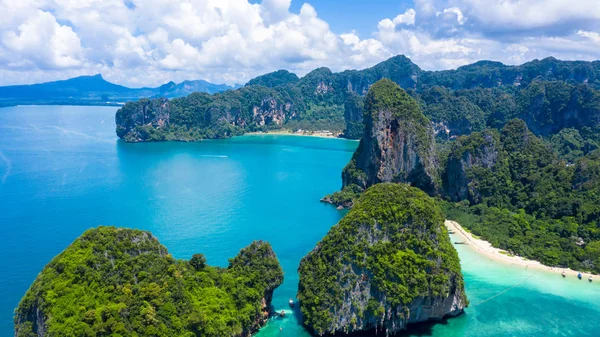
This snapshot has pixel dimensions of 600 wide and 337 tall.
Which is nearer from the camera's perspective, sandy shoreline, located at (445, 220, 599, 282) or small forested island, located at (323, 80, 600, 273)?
sandy shoreline, located at (445, 220, 599, 282)

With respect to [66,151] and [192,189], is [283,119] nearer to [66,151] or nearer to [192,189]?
[66,151]

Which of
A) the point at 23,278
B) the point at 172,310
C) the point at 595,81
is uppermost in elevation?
the point at 595,81

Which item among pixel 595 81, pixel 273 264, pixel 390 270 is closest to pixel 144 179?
pixel 273 264

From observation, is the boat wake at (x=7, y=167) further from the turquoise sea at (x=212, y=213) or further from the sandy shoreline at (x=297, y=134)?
the sandy shoreline at (x=297, y=134)

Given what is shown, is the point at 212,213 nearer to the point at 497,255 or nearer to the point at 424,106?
the point at 497,255

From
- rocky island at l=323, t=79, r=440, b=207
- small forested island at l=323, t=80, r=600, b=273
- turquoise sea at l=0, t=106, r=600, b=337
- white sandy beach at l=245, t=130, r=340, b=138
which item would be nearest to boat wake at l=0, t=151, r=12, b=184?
turquoise sea at l=0, t=106, r=600, b=337

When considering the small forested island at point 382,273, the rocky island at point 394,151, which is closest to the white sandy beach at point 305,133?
the rocky island at point 394,151

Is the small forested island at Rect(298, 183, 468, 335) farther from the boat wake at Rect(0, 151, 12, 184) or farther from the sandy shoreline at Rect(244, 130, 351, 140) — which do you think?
the sandy shoreline at Rect(244, 130, 351, 140)
